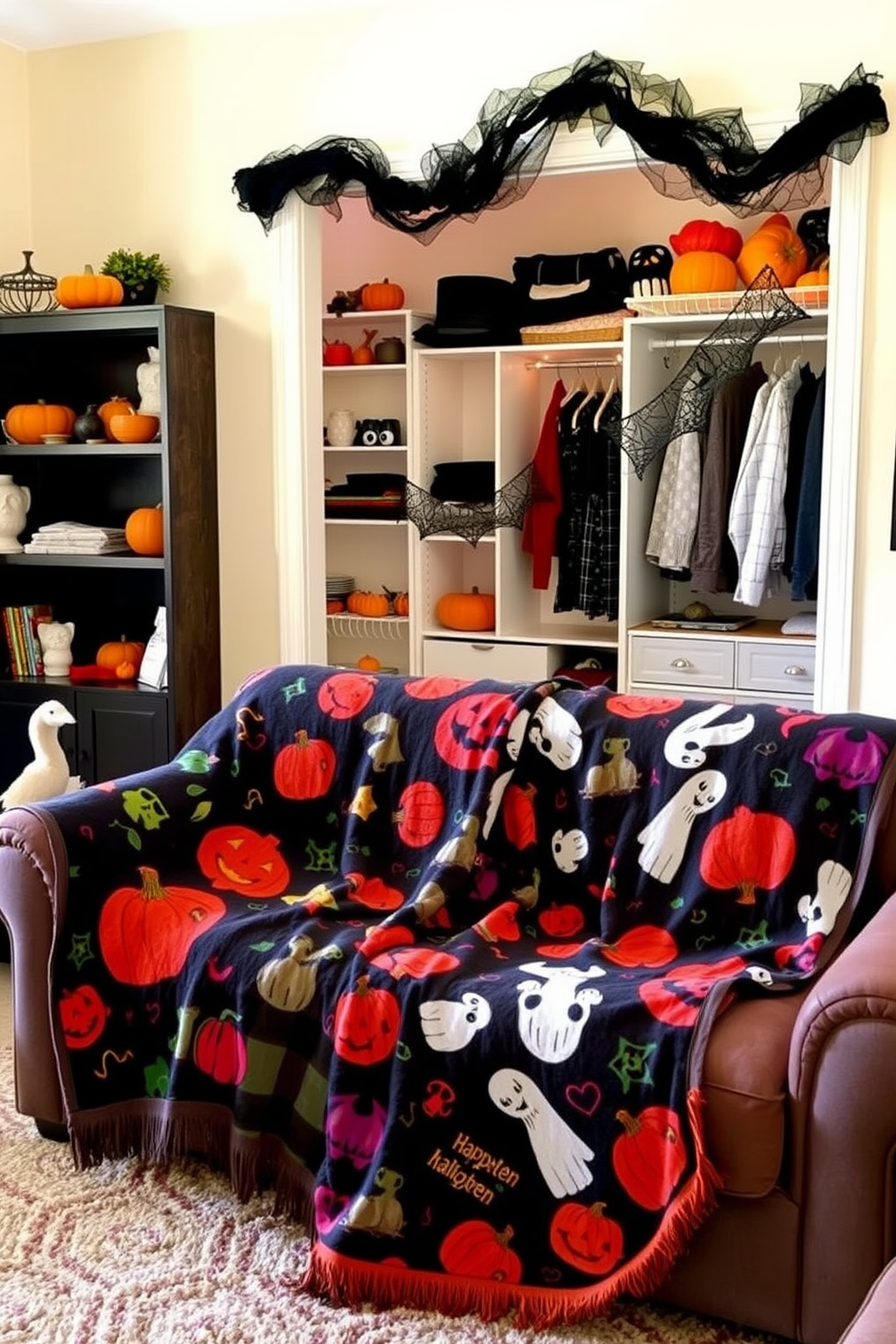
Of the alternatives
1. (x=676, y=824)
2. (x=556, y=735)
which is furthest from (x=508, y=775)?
(x=676, y=824)

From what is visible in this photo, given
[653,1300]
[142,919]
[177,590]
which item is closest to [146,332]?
[177,590]

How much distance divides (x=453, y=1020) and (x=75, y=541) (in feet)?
8.93

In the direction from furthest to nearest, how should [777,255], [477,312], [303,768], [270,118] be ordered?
[477,312] → [777,255] → [270,118] → [303,768]

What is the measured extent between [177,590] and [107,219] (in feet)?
4.26

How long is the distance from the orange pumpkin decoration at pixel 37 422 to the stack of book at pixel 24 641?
57 cm

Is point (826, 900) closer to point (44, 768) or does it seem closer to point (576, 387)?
point (44, 768)

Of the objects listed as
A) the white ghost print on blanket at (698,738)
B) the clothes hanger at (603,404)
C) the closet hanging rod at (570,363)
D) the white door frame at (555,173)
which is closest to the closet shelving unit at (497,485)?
the closet hanging rod at (570,363)

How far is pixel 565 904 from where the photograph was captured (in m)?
2.82

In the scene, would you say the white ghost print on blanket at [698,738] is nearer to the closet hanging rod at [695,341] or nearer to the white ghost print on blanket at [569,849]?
the white ghost print on blanket at [569,849]

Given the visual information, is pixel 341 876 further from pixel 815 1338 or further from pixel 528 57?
pixel 528 57

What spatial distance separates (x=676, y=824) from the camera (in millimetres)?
2725

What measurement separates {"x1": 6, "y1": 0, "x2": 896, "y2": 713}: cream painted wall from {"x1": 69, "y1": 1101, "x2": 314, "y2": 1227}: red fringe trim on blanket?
82.6 inches

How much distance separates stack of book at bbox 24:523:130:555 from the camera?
15.0 feet

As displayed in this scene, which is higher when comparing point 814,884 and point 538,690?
point 538,690
